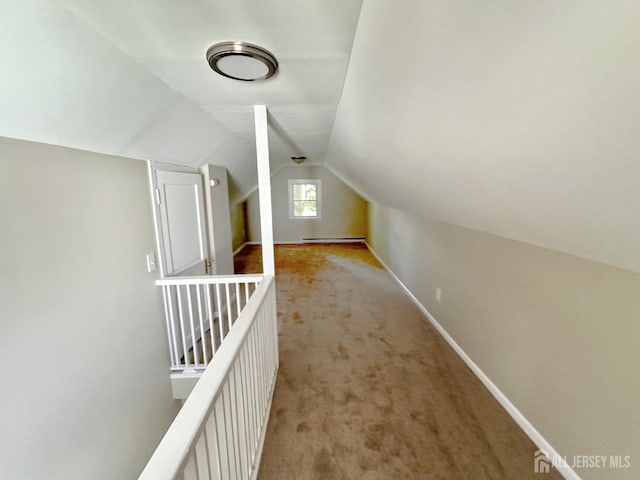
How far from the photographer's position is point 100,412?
1607 millimetres

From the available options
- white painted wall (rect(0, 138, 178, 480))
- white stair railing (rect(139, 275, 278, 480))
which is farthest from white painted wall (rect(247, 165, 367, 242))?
white stair railing (rect(139, 275, 278, 480))

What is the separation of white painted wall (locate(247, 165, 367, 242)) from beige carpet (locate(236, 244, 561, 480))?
13.5ft

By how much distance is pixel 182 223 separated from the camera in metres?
2.56

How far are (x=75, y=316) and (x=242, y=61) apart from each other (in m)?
1.64

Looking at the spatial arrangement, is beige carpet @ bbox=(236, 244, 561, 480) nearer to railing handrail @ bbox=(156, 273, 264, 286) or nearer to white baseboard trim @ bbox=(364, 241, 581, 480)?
white baseboard trim @ bbox=(364, 241, 581, 480)

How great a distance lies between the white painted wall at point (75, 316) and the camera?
1162 millimetres

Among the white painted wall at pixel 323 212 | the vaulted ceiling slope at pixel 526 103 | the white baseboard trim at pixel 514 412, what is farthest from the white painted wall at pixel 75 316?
the white painted wall at pixel 323 212

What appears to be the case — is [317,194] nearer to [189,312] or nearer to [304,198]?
[304,198]

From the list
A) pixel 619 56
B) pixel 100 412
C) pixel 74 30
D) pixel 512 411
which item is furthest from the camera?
pixel 512 411

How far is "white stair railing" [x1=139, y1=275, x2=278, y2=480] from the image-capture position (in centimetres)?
63

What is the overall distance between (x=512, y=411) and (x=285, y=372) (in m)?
1.62

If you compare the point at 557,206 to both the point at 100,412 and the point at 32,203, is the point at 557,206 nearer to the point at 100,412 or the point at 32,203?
the point at 32,203

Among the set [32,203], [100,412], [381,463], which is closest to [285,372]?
[381,463]

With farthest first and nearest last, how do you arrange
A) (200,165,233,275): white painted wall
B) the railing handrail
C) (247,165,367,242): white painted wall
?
1. (247,165,367,242): white painted wall
2. (200,165,233,275): white painted wall
3. the railing handrail
